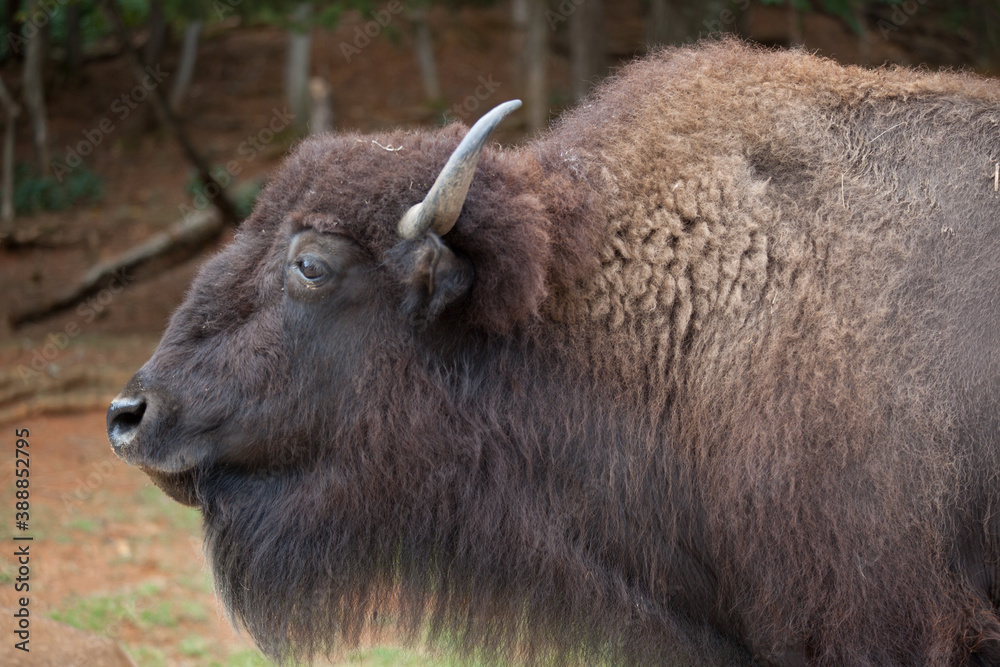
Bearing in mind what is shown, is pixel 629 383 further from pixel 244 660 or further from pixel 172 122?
pixel 172 122

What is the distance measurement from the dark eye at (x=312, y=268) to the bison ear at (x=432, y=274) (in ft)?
0.84

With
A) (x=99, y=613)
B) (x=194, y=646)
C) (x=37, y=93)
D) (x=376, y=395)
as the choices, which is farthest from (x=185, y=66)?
(x=376, y=395)

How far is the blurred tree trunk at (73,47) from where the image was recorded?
17.7 metres

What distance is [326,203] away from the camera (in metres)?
2.86

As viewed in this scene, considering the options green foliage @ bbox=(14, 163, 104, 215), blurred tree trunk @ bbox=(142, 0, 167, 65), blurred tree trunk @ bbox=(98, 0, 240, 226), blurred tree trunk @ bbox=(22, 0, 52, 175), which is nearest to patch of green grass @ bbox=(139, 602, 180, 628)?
blurred tree trunk @ bbox=(98, 0, 240, 226)

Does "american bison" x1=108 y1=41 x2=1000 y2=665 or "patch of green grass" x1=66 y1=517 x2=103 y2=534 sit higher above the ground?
"american bison" x1=108 y1=41 x2=1000 y2=665

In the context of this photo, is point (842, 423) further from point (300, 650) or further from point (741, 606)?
point (300, 650)

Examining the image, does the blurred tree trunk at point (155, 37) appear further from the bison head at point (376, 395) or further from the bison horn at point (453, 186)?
the bison horn at point (453, 186)

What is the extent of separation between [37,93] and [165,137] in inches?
118

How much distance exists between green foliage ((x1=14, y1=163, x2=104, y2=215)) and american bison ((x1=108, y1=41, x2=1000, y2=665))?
44.2ft

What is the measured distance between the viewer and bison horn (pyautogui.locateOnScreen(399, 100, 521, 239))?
256 centimetres

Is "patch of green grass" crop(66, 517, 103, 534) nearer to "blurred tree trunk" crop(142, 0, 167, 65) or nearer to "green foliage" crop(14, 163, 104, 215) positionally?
"green foliage" crop(14, 163, 104, 215)

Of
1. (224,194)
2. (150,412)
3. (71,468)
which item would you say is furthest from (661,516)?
(224,194)

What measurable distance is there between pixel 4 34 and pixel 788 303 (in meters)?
18.3
